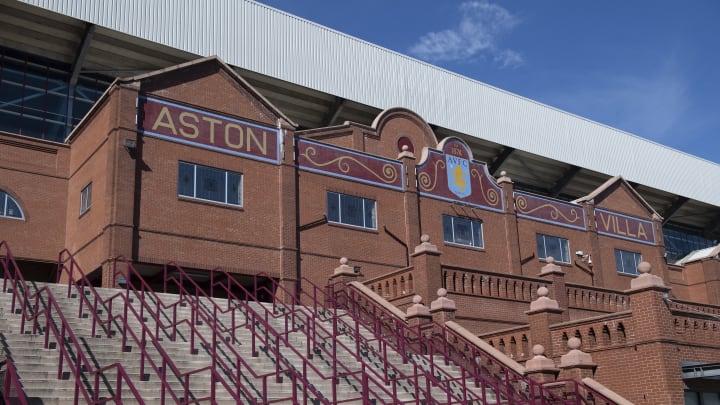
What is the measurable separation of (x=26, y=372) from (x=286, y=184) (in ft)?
45.4

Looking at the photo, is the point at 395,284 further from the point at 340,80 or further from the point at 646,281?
the point at 340,80

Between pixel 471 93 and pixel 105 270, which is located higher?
pixel 471 93

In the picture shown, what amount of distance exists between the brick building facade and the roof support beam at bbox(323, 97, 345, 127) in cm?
617

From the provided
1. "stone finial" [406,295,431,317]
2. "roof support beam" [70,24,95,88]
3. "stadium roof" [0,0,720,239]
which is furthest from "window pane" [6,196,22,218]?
"stone finial" [406,295,431,317]

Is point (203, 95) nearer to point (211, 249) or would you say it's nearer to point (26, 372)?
point (211, 249)

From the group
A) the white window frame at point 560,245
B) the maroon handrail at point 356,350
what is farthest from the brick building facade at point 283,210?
the maroon handrail at point 356,350

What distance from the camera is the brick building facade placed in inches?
824

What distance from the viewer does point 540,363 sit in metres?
16.6

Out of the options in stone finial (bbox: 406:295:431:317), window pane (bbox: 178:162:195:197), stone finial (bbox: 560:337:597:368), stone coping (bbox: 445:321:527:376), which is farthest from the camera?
window pane (bbox: 178:162:195:197)

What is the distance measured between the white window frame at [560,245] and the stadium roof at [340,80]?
358 inches

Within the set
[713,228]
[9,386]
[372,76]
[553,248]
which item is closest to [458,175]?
[553,248]

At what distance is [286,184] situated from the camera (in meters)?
24.9

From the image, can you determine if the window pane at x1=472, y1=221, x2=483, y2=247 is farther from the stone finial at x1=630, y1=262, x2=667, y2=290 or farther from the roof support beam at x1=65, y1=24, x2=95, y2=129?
the roof support beam at x1=65, y1=24, x2=95, y2=129

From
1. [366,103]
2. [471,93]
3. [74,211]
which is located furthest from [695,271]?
[74,211]
